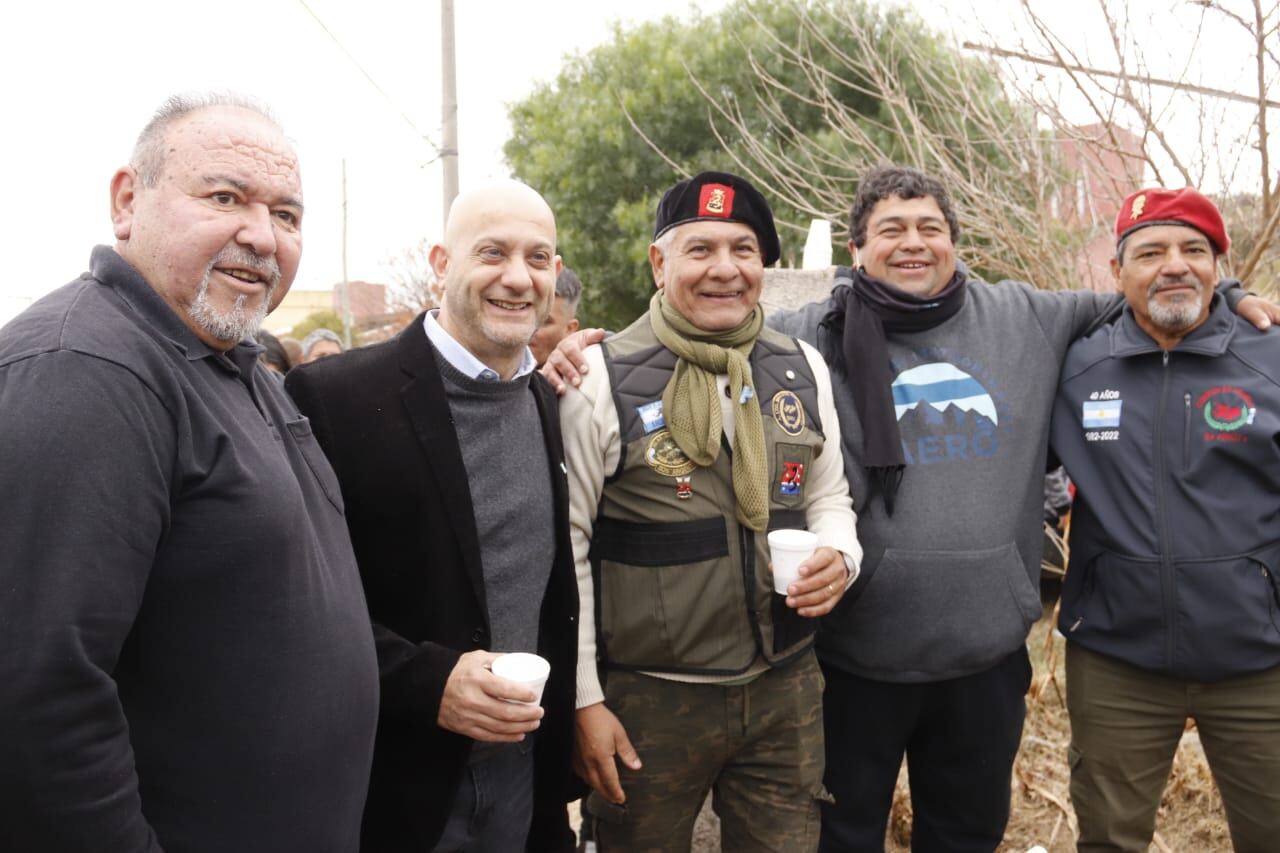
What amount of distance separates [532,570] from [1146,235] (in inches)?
91.9

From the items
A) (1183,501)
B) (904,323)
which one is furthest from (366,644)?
(1183,501)

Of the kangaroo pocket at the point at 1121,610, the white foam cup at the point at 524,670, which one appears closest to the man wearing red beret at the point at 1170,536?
the kangaroo pocket at the point at 1121,610

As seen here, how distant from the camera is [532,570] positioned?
7.78 feet

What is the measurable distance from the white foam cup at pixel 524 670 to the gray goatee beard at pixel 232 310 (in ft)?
2.94

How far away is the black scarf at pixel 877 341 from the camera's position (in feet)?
9.17

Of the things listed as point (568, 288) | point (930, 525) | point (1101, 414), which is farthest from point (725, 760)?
point (568, 288)

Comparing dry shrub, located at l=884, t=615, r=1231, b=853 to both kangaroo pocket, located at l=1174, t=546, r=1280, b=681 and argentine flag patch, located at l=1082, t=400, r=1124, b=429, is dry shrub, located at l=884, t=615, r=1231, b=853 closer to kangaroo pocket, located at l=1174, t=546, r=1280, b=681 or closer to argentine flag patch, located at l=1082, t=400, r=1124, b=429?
kangaroo pocket, located at l=1174, t=546, r=1280, b=681

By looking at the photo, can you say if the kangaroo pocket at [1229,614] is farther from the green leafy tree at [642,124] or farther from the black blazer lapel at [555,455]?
the green leafy tree at [642,124]

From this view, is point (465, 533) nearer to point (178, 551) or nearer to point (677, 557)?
point (677, 557)

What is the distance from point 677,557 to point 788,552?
1.05 feet

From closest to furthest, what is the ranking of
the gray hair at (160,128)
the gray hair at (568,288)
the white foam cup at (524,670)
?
the gray hair at (160,128), the white foam cup at (524,670), the gray hair at (568,288)

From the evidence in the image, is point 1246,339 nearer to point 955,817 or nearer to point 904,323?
point 904,323

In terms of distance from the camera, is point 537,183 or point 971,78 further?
point 537,183

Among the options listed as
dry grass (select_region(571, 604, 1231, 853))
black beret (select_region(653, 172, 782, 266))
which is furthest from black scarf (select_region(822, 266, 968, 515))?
dry grass (select_region(571, 604, 1231, 853))
